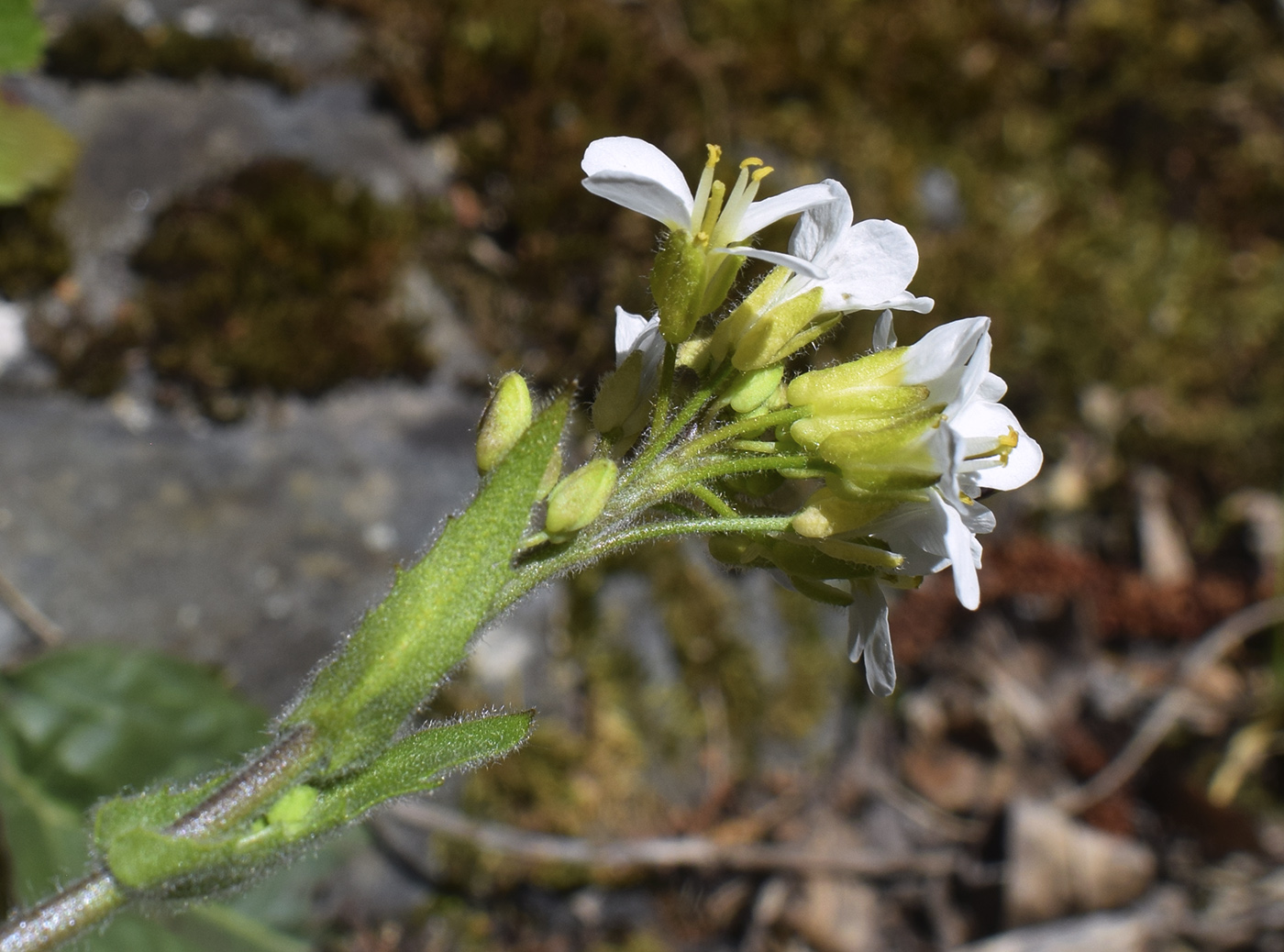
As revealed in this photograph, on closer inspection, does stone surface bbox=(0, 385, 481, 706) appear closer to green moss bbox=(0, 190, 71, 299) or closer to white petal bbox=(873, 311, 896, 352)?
green moss bbox=(0, 190, 71, 299)

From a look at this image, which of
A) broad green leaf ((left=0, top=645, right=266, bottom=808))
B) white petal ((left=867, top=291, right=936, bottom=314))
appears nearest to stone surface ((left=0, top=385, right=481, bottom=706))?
broad green leaf ((left=0, top=645, right=266, bottom=808))

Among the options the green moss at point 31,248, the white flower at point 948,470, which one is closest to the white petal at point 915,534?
the white flower at point 948,470

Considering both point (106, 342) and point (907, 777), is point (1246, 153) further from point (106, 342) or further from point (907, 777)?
point (106, 342)

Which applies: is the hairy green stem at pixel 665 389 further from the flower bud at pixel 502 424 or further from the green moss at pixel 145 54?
the green moss at pixel 145 54

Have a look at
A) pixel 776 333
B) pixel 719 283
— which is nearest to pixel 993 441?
pixel 776 333

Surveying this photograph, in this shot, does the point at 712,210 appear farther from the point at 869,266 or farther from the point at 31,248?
the point at 31,248

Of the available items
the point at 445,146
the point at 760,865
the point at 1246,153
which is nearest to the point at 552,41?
the point at 445,146

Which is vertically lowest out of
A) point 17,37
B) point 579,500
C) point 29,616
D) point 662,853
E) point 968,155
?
point 662,853
